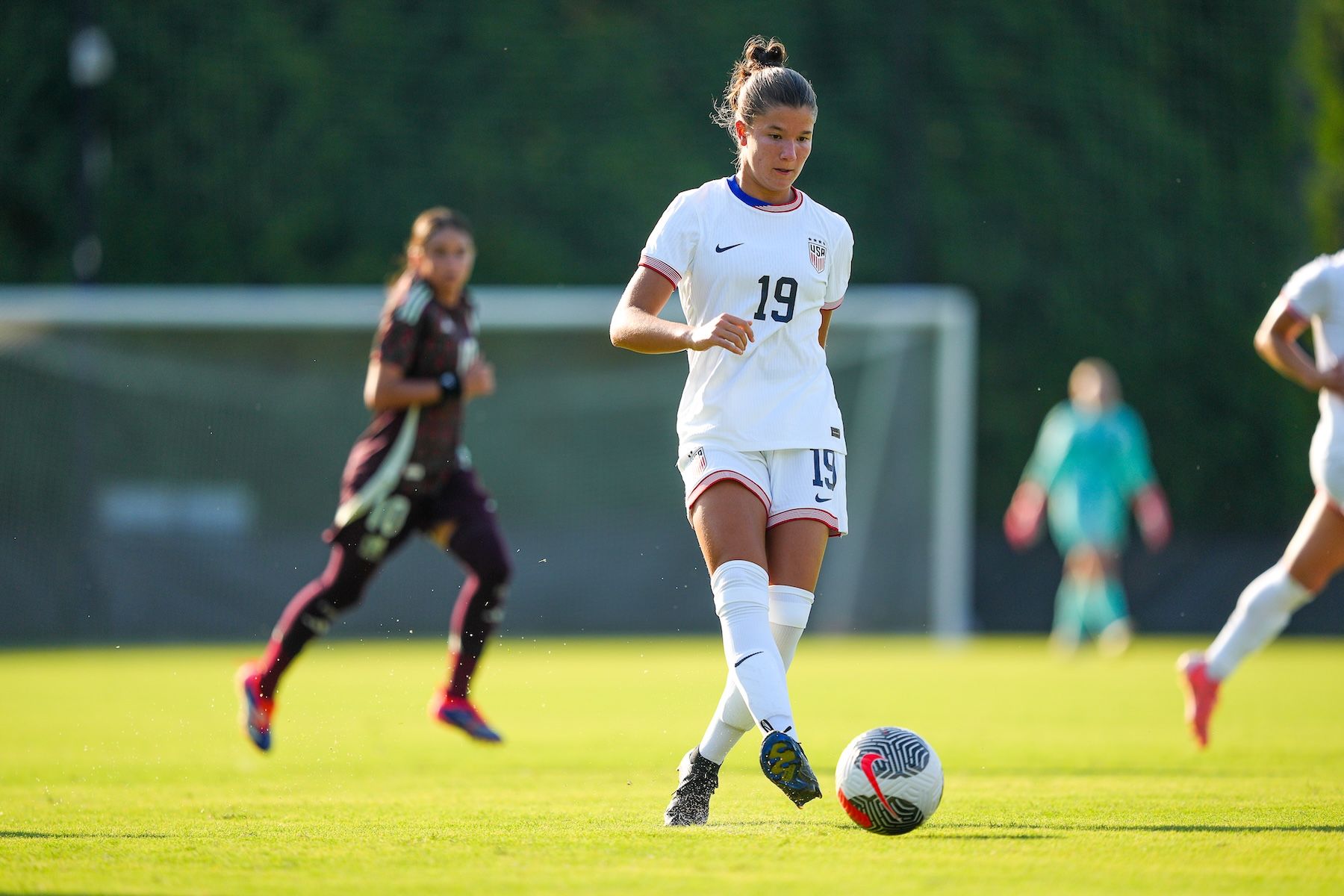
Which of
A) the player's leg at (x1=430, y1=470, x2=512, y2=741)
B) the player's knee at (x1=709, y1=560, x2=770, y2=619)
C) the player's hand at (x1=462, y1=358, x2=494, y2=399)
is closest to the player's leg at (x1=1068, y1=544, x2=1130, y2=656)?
the player's leg at (x1=430, y1=470, x2=512, y2=741)

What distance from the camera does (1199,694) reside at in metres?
6.50

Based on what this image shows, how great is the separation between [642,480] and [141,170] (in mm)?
6049

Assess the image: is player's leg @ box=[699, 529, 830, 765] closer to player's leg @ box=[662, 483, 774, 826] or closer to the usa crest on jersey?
player's leg @ box=[662, 483, 774, 826]

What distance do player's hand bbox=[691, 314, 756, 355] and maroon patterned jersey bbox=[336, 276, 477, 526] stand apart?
2941 mm

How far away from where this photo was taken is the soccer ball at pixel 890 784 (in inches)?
167

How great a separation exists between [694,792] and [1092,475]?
972cm

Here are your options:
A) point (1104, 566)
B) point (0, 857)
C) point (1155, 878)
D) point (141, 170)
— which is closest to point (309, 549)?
point (141, 170)

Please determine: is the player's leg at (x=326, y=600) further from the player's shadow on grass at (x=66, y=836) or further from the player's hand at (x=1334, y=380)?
the player's hand at (x=1334, y=380)

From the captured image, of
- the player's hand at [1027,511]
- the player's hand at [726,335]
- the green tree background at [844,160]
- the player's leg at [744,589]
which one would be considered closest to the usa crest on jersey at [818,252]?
the player's hand at [726,335]

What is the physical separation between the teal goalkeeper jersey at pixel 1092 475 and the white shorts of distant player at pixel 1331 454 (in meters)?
7.22

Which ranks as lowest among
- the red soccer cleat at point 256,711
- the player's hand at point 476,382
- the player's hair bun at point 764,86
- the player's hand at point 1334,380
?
the red soccer cleat at point 256,711

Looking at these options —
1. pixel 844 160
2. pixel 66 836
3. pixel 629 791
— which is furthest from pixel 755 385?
pixel 844 160

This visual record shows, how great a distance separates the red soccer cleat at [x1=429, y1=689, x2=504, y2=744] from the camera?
22.1 feet

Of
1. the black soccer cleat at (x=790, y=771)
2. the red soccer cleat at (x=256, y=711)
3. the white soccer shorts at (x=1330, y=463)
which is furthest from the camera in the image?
the red soccer cleat at (x=256, y=711)
